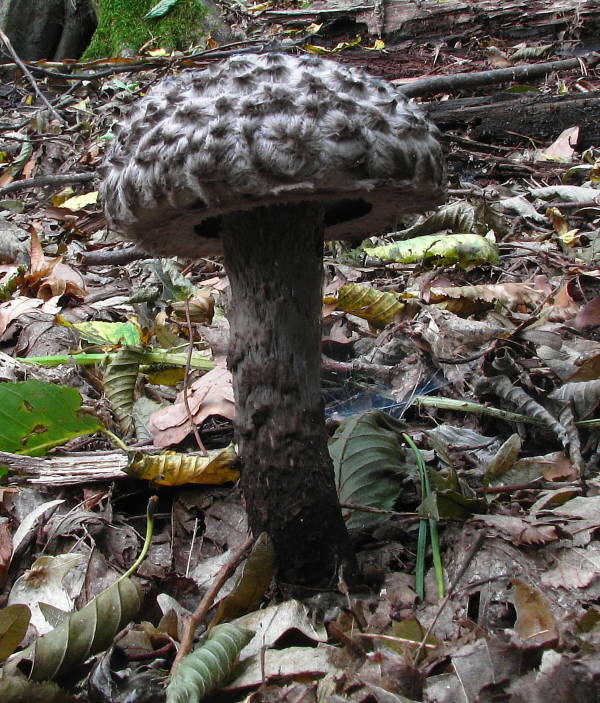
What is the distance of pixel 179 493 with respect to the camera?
234 cm

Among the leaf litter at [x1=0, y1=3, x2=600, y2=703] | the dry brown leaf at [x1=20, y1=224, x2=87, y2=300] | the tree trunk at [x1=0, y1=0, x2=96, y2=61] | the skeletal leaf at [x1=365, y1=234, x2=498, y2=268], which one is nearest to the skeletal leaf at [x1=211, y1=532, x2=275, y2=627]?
the leaf litter at [x1=0, y1=3, x2=600, y2=703]

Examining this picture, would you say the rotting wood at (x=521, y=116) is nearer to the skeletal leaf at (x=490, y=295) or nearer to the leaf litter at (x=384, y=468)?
the leaf litter at (x=384, y=468)

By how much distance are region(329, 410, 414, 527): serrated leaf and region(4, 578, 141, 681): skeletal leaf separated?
82cm

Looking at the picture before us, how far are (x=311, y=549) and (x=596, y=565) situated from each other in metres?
0.76

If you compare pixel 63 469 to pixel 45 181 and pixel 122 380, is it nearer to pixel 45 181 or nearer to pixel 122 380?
pixel 122 380

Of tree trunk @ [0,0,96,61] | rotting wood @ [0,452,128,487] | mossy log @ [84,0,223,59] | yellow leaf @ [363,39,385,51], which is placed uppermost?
tree trunk @ [0,0,96,61]

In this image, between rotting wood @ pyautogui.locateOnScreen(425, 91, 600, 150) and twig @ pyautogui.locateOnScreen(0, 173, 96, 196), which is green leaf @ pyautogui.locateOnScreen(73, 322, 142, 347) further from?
rotting wood @ pyautogui.locateOnScreen(425, 91, 600, 150)

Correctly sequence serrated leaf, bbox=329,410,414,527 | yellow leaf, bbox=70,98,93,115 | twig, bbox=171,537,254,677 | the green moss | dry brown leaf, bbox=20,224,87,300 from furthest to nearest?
1. the green moss
2. yellow leaf, bbox=70,98,93,115
3. dry brown leaf, bbox=20,224,87,300
4. serrated leaf, bbox=329,410,414,527
5. twig, bbox=171,537,254,677

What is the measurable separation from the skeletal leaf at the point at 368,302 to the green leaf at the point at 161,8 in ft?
21.4

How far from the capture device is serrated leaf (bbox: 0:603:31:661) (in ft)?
4.76

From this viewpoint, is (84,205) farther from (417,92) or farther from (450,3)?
(450,3)

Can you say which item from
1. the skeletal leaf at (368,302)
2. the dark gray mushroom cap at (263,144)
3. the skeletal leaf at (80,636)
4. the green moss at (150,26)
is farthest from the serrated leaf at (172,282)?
the green moss at (150,26)

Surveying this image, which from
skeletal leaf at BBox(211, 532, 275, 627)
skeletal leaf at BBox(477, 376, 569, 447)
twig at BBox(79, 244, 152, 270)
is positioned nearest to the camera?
skeletal leaf at BBox(211, 532, 275, 627)

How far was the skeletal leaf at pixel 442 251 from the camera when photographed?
3727 millimetres
